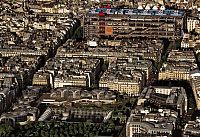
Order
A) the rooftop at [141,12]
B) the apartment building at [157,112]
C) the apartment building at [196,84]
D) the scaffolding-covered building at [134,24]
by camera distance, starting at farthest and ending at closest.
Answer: the rooftop at [141,12]
the scaffolding-covered building at [134,24]
the apartment building at [196,84]
the apartment building at [157,112]

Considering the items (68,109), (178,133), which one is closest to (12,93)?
(68,109)

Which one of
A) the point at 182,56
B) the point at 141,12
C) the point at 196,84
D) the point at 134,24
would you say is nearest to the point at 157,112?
the point at 196,84

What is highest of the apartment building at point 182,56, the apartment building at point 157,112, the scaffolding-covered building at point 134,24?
the scaffolding-covered building at point 134,24

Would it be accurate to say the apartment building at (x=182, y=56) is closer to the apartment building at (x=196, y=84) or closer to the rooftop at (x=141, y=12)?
the apartment building at (x=196, y=84)

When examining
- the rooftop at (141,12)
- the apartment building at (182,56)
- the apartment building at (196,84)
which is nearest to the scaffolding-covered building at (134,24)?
the rooftop at (141,12)

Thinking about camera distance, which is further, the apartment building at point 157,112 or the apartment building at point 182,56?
the apartment building at point 182,56

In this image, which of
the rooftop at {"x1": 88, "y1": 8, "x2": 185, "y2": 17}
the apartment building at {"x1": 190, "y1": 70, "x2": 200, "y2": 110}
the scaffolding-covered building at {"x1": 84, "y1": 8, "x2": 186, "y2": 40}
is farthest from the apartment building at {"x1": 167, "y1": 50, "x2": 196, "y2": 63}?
the rooftop at {"x1": 88, "y1": 8, "x2": 185, "y2": 17}

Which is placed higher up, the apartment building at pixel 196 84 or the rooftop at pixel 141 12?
the rooftop at pixel 141 12

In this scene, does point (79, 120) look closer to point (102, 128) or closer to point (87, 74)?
point (102, 128)
